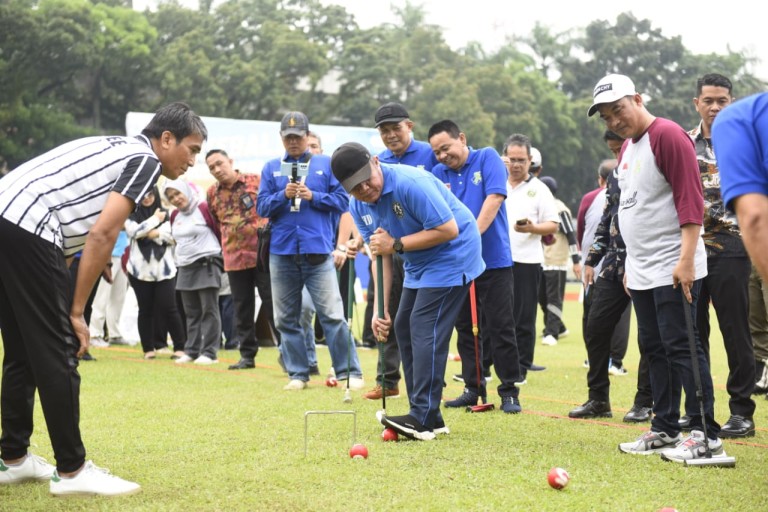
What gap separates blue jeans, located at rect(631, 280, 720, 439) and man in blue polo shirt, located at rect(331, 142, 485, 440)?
110 cm

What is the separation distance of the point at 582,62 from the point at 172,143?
67548mm

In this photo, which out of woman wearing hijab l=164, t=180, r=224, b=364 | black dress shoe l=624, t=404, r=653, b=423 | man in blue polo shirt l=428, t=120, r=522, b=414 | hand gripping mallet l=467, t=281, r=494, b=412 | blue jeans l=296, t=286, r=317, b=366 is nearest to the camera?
black dress shoe l=624, t=404, r=653, b=423

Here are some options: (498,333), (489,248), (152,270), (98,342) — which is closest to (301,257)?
(489,248)

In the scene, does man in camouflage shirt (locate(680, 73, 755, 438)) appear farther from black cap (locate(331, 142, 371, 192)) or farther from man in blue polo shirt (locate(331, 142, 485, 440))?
black cap (locate(331, 142, 371, 192))

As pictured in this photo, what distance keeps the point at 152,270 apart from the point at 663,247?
7.27 m

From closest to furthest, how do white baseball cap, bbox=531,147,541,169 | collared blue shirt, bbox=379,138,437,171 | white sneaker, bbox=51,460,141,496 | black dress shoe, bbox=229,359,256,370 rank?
white sneaker, bbox=51,460,141,496 < collared blue shirt, bbox=379,138,437,171 < black dress shoe, bbox=229,359,256,370 < white baseball cap, bbox=531,147,541,169

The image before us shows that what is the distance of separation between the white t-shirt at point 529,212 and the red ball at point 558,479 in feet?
15.3

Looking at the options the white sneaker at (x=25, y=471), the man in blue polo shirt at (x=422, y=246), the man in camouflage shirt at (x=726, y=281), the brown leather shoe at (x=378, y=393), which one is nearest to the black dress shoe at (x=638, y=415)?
the man in camouflage shirt at (x=726, y=281)

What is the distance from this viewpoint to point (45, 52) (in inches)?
1508

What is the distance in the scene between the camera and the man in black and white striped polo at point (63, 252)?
432cm

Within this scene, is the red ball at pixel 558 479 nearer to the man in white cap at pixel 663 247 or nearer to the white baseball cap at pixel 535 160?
the man in white cap at pixel 663 247

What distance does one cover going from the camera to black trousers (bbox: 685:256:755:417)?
612 cm

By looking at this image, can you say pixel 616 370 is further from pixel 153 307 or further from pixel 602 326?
pixel 153 307

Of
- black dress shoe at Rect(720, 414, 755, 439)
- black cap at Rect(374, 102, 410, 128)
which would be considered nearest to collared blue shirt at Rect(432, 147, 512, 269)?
black cap at Rect(374, 102, 410, 128)
